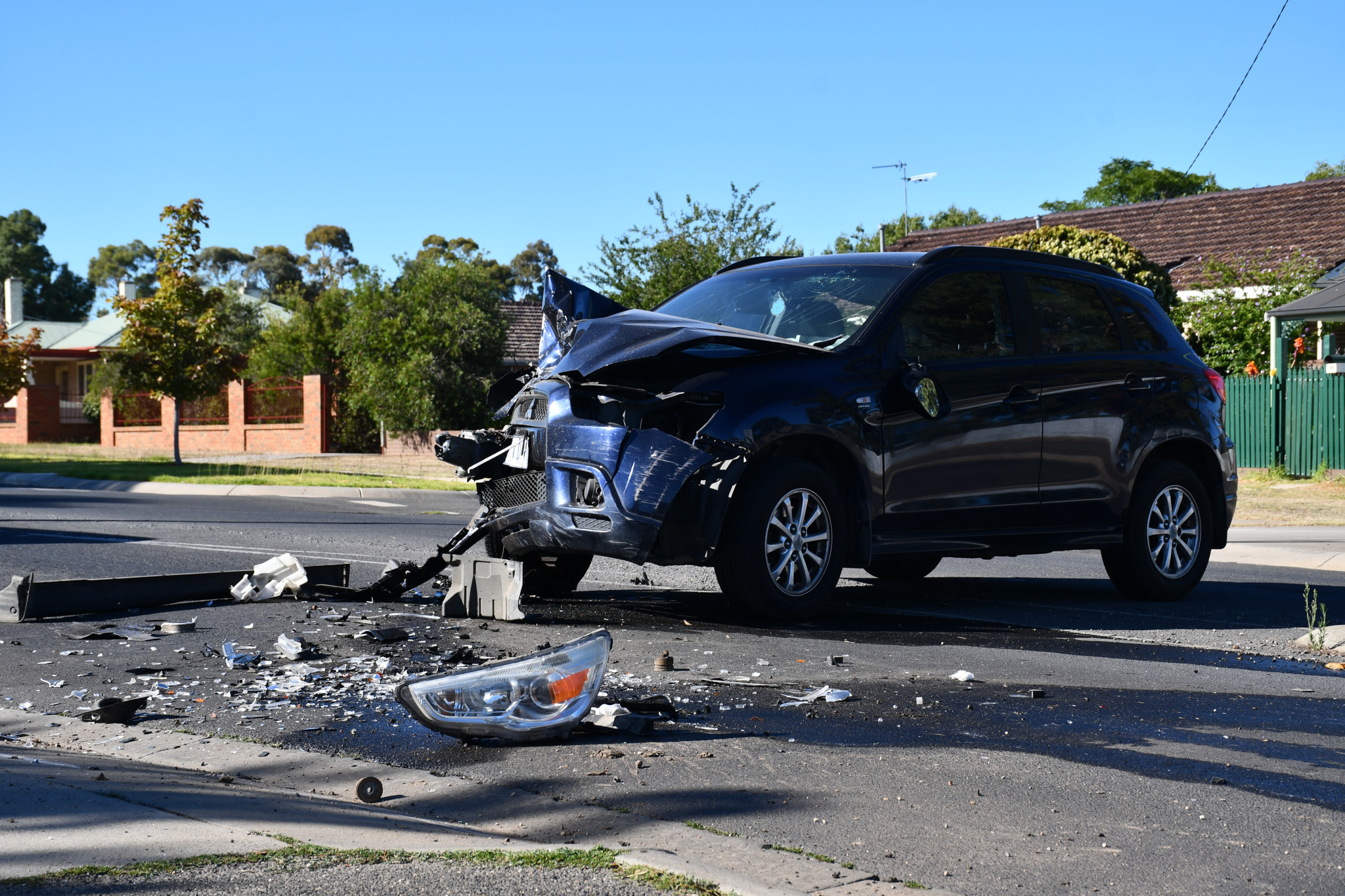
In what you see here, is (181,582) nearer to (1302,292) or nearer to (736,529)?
(736,529)

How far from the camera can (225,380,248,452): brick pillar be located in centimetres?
3678

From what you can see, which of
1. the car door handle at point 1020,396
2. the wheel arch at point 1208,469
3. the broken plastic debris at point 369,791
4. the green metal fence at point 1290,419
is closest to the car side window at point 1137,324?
the wheel arch at point 1208,469

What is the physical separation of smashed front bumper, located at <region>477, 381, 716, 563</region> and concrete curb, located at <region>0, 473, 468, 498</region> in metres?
13.2

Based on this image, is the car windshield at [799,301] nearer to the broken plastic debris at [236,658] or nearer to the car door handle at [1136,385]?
the car door handle at [1136,385]

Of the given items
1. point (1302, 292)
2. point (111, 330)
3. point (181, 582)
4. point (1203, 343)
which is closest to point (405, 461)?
point (1203, 343)

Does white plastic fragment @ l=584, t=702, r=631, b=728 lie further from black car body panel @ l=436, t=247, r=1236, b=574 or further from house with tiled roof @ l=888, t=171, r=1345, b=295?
house with tiled roof @ l=888, t=171, r=1345, b=295

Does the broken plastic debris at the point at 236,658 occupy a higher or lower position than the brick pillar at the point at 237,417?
lower

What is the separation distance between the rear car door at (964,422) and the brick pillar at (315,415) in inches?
1147

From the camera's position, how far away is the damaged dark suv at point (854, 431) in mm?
6309

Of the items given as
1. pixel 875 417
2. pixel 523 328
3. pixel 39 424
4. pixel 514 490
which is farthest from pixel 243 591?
pixel 39 424

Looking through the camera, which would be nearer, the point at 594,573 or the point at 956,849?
the point at 956,849

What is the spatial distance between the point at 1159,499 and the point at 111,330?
54.8 meters

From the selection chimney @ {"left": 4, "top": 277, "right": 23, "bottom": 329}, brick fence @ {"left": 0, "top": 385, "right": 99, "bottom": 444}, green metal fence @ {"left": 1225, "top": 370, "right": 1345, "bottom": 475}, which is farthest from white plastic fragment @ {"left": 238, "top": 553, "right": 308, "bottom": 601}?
chimney @ {"left": 4, "top": 277, "right": 23, "bottom": 329}

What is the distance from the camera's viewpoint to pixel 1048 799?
3.76 meters
